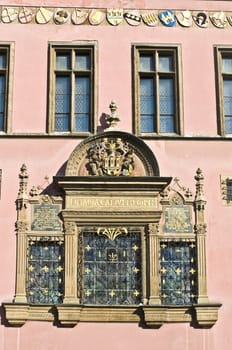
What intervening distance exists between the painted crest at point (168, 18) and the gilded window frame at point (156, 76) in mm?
517

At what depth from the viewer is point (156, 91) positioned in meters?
15.6

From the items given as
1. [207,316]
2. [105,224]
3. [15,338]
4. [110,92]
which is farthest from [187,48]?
[15,338]

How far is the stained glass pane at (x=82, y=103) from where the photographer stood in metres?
15.4

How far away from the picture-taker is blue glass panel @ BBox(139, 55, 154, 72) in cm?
1571

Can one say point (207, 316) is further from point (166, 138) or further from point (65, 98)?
point (65, 98)

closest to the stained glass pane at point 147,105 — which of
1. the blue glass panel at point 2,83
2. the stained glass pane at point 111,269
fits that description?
the stained glass pane at point 111,269

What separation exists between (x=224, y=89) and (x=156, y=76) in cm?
144

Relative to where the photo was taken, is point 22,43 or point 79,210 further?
point 22,43

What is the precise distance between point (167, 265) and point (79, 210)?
1.98 meters

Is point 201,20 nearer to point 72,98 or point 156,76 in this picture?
point 156,76

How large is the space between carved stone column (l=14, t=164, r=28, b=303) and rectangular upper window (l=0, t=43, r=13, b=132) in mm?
1036

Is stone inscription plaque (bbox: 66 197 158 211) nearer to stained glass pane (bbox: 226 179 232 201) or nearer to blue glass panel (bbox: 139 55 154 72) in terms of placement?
stained glass pane (bbox: 226 179 232 201)

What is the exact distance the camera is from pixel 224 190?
49.3 feet

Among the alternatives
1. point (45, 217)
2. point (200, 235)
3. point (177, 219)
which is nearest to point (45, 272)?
point (45, 217)
